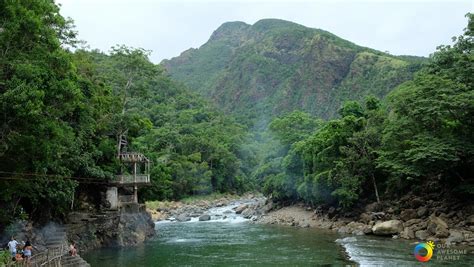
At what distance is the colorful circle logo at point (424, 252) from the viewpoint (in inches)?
855

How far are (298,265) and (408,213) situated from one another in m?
13.1

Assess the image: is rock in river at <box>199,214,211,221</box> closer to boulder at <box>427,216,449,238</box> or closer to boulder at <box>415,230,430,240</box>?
boulder at <box>415,230,430,240</box>

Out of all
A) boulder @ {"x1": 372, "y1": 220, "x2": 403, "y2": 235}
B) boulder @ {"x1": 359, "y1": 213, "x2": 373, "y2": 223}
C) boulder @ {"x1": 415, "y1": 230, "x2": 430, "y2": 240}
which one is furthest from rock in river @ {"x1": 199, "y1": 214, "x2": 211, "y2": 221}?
boulder @ {"x1": 415, "y1": 230, "x2": 430, "y2": 240}

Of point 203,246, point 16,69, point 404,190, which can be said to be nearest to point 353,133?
point 404,190

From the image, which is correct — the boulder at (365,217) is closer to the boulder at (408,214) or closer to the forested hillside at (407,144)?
the forested hillside at (407,144)

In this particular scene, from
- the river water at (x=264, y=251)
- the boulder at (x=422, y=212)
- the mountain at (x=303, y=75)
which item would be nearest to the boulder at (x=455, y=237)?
the river water at (x=264, y=251)

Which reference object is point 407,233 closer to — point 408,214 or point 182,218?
point 408,214

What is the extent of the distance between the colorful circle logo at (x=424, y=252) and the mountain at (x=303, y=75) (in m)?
78.8

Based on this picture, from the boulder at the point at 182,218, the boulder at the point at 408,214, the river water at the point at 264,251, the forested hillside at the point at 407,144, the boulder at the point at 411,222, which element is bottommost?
the boulder at the point at 182,218

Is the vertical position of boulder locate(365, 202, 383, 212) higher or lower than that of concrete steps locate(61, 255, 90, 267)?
higher

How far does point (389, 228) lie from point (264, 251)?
9.18 metres

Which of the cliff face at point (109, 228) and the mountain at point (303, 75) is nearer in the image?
the cliff face at point (109, 228)

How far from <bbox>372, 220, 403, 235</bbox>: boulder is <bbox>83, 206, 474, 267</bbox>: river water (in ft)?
2.76

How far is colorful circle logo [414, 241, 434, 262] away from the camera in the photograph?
71.2ft
